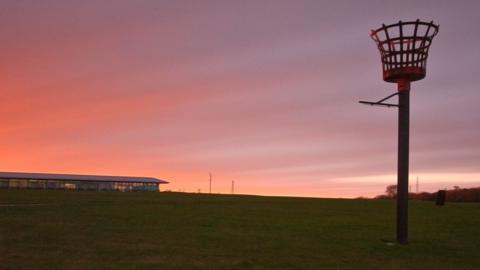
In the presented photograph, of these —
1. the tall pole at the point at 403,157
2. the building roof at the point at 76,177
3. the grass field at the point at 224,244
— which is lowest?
the building roof at the point at 76,177

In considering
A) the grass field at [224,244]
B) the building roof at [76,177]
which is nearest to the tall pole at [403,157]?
the grass field at [224,244]

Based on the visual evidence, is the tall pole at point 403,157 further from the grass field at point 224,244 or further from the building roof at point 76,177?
the building roof at point 76,177

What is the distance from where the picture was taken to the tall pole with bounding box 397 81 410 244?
1605cm

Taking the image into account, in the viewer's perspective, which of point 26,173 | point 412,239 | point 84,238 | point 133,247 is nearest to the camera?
point 133,247

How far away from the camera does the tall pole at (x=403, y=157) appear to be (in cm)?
1605

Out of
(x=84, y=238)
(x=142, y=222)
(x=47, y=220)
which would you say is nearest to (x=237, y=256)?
(x=84, y=238)

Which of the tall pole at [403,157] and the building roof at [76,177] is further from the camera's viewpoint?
the building roof at [76,177]

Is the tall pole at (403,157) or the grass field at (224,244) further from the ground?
the tall pole at (403,157)

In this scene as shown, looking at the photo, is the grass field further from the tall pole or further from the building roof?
the building roof

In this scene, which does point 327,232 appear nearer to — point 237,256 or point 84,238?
point 237,256

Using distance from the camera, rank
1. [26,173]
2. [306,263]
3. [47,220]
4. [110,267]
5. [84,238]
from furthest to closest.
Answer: [26,173], [47,220], [84,238], [306,263], [110,267]

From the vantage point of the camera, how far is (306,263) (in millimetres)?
11977

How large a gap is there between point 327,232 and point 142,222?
7.73m

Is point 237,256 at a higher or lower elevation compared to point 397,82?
lower
